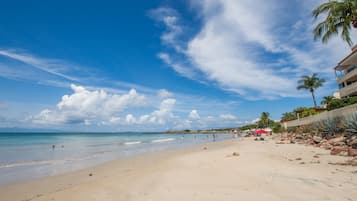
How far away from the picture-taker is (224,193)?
4.92m

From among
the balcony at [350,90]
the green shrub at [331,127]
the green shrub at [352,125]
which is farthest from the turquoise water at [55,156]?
the balcony at [350,90]

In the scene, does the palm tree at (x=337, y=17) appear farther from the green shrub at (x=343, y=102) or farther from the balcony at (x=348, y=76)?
the balcony at (x=348, y=76)

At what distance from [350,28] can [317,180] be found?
46.5ft

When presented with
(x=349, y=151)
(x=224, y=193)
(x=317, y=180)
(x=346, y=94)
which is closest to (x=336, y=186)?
(x=317, y=180)

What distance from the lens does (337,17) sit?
47.5 ft

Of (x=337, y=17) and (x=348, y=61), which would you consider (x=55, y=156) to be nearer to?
(x=337, y=17)

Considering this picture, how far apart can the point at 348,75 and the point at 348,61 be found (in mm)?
2145

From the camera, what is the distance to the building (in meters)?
27.7

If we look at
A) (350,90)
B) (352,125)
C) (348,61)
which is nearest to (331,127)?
(352,125)

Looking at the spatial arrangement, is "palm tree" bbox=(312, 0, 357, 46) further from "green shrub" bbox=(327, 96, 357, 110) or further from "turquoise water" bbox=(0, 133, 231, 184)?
"turquoise water" bbox=(0, 133, 231, 184)

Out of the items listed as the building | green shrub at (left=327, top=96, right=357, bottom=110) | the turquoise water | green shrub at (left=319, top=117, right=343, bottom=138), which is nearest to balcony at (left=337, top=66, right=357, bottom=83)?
the building

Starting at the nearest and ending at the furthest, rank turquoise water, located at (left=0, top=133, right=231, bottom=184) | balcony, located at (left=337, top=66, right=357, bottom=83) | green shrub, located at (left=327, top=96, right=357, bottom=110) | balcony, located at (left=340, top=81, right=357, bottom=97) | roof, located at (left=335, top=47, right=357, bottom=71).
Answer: turquoise water, located at (left=0, top=133, right=231, bottom=184) → green shrub, located at (left=327, top=96, right=357, bottom=110) → roof, located at (left=335, top=47, right=357, bottom=71) → balcony, located at (left=340, top=81, right=357, bottom=97) → balcony, located at (left=337, top=66, right=357, bottom=83)

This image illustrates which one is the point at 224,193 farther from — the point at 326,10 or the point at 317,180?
the point at 326,10

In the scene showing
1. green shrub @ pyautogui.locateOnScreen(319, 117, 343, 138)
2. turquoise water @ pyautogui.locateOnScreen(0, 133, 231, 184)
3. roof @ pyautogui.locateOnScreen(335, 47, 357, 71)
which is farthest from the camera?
roof @ pyautogui.locateOnScreen(335, 47, 357, 71)
